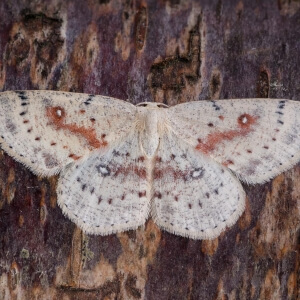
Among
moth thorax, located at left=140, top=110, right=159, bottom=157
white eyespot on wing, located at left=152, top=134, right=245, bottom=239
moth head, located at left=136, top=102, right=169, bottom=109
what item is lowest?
white eyespot on wing, located at left=152, top=134, right=245, bottom=239

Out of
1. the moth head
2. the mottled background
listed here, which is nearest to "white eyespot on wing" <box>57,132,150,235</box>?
the mottled background

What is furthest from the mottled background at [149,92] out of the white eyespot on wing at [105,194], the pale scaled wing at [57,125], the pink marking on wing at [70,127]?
the pink marking on wing at [70,127]

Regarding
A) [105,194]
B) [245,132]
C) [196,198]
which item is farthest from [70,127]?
[245,132]

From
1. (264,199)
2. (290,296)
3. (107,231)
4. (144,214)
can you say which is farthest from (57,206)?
(290,296)

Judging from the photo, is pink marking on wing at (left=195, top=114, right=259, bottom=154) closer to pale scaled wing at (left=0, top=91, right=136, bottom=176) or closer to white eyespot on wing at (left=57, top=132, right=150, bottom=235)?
white eyespot on wing at (left=57, top=132, right=150, bottom=235)

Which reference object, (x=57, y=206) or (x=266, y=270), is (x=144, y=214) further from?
(x=266, y=270)
